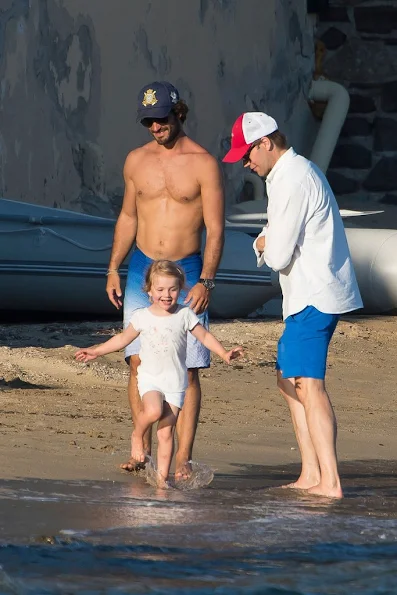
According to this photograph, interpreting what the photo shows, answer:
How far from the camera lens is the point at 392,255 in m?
11.0

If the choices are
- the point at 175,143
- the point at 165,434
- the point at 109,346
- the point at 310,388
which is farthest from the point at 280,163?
the point at 165,434

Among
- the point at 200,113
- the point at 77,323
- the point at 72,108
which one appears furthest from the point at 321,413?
the point at 200,113

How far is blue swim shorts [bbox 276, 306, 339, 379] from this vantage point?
5.03 meters

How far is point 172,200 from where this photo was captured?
5.62 metres

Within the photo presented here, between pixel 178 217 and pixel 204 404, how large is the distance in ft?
5.97

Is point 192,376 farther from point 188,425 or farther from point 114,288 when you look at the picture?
point 114,288

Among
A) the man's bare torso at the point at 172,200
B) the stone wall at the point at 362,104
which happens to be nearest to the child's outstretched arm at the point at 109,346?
the man's bare torso at the point at 172,200

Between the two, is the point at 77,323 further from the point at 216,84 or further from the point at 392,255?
the point at 216,84

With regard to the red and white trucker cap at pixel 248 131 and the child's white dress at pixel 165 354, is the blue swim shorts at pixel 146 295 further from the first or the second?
the red and white trucker cap at pixel 248 131

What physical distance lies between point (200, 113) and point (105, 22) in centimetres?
205

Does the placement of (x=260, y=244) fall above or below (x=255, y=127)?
below

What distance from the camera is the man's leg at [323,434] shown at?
504 centimetres

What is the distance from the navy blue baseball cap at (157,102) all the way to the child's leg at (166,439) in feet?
3.71

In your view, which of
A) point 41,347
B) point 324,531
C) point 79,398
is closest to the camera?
point 324,531
